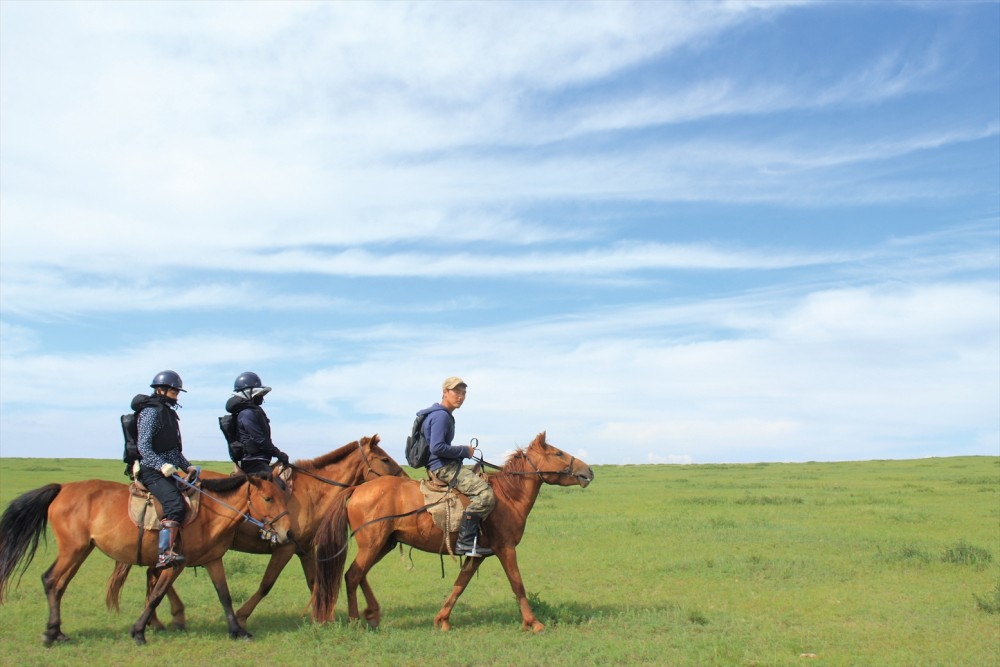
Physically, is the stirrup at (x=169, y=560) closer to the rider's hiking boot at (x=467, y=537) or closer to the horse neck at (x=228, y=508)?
the horse neck at (x=228, y=508)

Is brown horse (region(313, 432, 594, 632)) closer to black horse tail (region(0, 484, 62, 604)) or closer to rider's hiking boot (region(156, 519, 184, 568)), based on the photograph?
rider's hiking boot (region(156, 519, 184, 568))

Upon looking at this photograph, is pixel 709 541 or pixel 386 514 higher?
pixel 386 514

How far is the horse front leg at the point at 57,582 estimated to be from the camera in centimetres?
852

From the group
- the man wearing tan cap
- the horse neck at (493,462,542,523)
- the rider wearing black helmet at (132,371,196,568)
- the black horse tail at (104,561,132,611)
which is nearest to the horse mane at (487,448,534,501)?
the horse neck at (493,462,542,523)

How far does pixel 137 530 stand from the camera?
8.59 metres

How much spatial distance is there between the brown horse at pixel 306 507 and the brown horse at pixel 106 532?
0.33 metres

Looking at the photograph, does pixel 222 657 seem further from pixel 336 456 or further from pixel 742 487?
pixel 742 487

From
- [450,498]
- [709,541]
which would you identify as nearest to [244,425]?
[450,498]

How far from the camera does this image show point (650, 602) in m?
A: 10.9

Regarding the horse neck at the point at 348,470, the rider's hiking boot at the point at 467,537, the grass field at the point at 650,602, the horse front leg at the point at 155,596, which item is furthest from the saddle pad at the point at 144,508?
the rider's hiking boot at the point at 467,537

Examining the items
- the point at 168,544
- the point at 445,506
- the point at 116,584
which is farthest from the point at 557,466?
the point at 116,584

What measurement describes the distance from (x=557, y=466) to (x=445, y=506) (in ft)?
4.99

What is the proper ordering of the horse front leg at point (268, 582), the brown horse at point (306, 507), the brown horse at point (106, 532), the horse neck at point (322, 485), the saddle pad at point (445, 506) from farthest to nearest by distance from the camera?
the horse neck at point (322, 485) < the brown horse at point (306, 507) < the horse front leg at point (268, 582) < the saddle pad at point (445, 506) < the brown horse at point (106, 532)

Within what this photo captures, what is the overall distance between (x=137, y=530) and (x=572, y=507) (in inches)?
626
